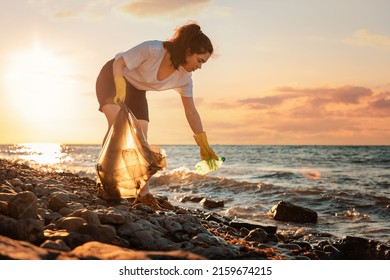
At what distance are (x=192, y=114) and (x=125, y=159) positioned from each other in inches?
36.4

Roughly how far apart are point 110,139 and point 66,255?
1824mm

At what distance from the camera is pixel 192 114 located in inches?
208

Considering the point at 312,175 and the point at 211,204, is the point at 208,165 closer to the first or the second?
the point at 211,204

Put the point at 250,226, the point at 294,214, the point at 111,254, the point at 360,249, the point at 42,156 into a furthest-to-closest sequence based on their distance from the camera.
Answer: the point at 42,156
the point at 294,214
the point at 250,226
the point at 360,249
the point at 111,254

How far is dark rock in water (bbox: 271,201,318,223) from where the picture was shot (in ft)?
22.7

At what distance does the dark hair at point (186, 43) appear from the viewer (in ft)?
15.0

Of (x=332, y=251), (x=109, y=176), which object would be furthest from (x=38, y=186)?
(x=332, y=251)

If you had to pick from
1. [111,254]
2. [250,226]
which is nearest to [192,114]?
[250,226]

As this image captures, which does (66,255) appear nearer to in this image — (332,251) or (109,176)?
(109,176)

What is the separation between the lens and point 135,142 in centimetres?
480

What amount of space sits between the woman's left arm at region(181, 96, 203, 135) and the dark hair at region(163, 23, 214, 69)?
0.56m

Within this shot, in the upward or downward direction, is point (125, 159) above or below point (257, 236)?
above

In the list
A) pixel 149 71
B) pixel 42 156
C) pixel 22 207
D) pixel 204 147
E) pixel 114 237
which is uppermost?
pixel 149 71
